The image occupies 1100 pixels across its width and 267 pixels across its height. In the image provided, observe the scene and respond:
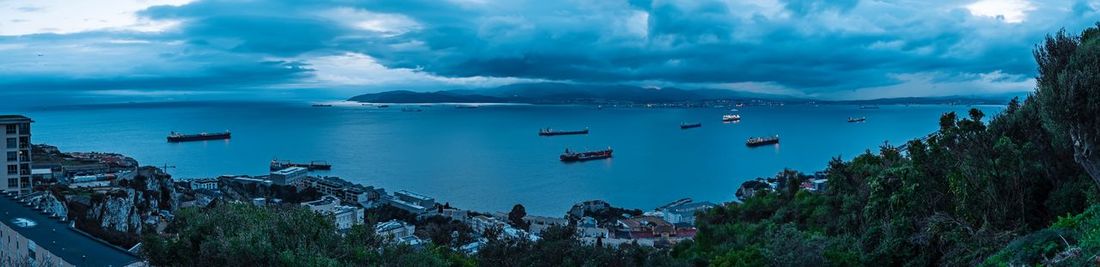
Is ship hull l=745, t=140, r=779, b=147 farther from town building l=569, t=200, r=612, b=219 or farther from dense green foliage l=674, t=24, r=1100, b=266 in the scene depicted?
dense green foliage l=674, t=24, r=1100, b=266

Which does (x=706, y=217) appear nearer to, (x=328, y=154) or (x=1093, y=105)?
(x=1093, y=105)

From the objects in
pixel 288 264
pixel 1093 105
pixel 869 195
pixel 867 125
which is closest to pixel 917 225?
pixel 869 195

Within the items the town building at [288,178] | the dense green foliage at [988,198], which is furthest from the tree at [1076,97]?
the town building at [288,178]

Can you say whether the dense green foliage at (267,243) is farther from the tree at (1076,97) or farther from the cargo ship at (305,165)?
the cargo ship at (305,165)

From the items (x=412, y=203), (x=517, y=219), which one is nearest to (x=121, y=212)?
(x=517, y=219)

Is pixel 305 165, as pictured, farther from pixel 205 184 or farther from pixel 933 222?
pixel 933 222
